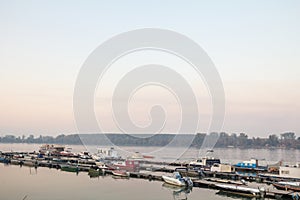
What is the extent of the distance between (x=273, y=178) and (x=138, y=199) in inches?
410

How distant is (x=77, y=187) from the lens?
2241cm

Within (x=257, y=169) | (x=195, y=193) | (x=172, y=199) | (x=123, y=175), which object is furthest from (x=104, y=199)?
(x=257, y=169)

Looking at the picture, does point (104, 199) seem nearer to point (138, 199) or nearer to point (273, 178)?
point (138, 199)

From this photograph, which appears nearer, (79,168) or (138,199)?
(138,199)

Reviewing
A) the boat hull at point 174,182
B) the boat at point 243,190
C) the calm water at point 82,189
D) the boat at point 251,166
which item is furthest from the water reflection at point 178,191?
the boat at point 251,166

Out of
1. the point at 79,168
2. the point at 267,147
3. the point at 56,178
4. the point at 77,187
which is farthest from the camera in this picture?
the point at 267,147

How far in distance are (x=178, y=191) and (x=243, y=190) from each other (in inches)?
159

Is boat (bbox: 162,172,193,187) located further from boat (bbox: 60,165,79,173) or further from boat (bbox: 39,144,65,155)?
boat (bbox: 39,144,65,155)

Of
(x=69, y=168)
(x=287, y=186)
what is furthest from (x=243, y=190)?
(x=69, y=168)

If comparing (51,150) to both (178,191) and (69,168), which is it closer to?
(69,168)

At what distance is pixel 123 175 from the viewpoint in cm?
2684

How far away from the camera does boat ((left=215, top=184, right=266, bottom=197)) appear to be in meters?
18.4

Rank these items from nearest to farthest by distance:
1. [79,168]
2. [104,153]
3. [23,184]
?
[23,184] < [79,168] < [104,153]

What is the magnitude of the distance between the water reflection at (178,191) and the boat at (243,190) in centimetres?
198
